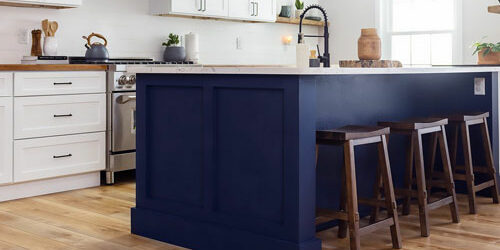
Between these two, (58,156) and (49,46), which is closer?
(58,156)

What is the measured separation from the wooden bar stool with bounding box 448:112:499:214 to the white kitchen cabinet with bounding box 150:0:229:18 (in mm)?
2668

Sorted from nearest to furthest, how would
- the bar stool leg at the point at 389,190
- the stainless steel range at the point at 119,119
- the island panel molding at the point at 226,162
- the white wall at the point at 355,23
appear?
the island panel molding at the point at 226,162 < the bar stool leg at the point at 389,190 < the stainless steel range at the point at 119,119 < the white wall at the point at 355,23

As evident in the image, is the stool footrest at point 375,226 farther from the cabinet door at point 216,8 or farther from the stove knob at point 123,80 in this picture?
the cabinet door at point 216,8

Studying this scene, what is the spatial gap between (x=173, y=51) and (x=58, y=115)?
170 cm

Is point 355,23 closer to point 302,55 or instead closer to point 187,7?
point 187,7

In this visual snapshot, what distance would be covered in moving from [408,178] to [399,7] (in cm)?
397

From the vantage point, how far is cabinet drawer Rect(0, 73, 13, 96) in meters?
4.27

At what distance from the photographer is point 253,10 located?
6.68 metres

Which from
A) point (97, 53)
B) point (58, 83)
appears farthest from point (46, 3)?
point (58, 83)

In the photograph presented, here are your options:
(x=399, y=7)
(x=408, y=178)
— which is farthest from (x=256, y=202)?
(x=399, y=7)

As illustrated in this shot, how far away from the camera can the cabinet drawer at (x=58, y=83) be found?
4.39 m

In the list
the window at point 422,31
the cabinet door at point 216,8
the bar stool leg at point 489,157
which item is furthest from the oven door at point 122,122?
the window at point 422,31

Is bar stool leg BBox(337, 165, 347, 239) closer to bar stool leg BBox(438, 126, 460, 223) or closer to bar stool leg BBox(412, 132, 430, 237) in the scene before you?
bar stool leg BBox(412, 132, 430, 237)

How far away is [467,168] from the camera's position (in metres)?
4.11
